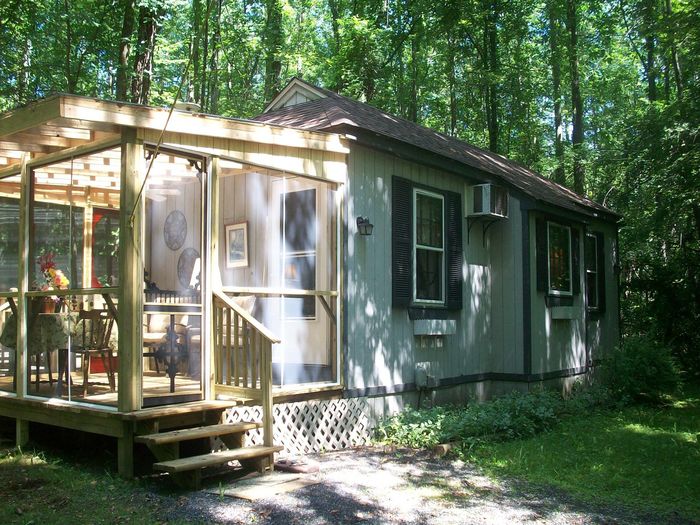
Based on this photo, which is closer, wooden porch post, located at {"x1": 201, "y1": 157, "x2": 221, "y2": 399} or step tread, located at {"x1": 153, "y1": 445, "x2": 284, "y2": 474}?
step tread, located at {"x1": 153, "y1": 445, "x2": 284, "y2": 474}

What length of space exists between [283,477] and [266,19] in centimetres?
2124

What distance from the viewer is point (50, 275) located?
6512 millimetres

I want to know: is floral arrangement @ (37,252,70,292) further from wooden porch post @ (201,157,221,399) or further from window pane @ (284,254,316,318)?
window pane @ (284,254,316,318)

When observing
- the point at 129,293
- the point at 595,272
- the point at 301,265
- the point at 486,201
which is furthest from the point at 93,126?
the point at 595,272

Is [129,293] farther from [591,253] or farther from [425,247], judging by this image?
[591,253]

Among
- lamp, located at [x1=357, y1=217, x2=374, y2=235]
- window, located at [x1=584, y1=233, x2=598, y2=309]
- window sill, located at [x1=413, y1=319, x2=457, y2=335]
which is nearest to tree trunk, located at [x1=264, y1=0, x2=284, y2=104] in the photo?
window, located at [x1=584, y1=233, x2=598, y2=309]

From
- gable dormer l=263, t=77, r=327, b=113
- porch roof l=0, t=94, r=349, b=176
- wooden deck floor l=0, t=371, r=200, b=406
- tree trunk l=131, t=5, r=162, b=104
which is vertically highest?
tree trunk l=131, t=5, r=162, b=104

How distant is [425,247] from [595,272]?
5.45m

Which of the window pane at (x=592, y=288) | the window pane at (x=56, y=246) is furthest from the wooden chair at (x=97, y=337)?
the window pane at (x=592, y=288)

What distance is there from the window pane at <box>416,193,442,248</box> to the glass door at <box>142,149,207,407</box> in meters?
2.85

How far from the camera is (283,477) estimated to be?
5.73 metres

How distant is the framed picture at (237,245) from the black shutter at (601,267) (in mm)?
7413

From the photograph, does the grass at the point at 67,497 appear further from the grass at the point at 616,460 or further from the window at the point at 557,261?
the window at the point at 557,261

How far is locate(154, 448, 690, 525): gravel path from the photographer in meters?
4.75
